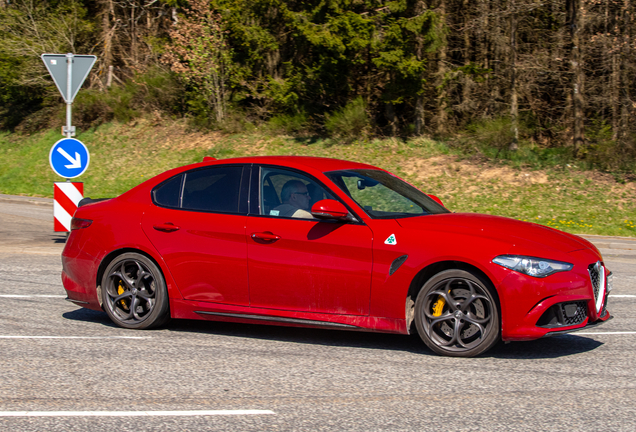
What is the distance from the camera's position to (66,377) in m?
5.14

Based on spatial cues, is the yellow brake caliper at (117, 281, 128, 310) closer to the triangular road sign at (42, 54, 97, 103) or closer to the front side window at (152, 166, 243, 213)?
the front side window at (152, 166, 243, 213)

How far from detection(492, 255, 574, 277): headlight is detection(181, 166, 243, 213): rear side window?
246 centimetres

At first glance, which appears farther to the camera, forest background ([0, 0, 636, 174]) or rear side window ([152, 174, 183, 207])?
forest background ([0, 0, 636, 174])

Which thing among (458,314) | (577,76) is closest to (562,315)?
(458,314)

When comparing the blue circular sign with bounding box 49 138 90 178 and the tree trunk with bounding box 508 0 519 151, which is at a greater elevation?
the tree trunk with bounding box 508 0 519 151

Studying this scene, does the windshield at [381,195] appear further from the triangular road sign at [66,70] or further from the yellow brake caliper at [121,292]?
the triangular road sign at [66,70]

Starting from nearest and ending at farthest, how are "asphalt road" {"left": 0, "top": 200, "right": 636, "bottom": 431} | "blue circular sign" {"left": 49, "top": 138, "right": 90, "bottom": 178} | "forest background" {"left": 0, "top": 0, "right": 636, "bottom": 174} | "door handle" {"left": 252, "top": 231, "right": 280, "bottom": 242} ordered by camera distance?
"asphalt road" {"left": 0, "top": 200, "right": 636, "bottom": 431}, "door handle" {"left": 252, "top": 231, "right": 280, "bottom": 242}, "blue circular sign" {"left": 49, "top": 138, "right": 90, "bottom": 178}, "forest background" {"left": 0, "top": 0, "right": 636, "bottom": 174}

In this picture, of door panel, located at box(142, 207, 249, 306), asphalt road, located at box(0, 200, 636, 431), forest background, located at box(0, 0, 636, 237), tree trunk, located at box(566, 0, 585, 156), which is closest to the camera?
asphalt road, located at box(0, 200, 636, 431)

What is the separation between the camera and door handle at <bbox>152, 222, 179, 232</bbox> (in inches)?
257

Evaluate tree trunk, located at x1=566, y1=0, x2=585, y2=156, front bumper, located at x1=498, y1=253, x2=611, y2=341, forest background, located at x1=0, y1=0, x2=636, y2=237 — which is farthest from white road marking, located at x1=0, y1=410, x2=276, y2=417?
tree trunk, located at x1=566, y1=0, x2=585, y2=156

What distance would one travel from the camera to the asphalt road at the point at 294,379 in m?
4.22

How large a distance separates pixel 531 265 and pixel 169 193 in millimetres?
3486

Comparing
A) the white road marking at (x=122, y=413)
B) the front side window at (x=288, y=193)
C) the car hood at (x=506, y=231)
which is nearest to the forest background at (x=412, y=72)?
the car hood at (x=506, y=231)

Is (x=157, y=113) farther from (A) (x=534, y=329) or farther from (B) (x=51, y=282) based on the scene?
(A) (x=534, y=329)
